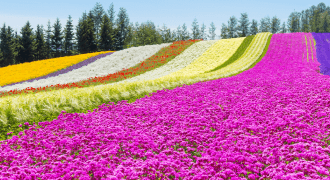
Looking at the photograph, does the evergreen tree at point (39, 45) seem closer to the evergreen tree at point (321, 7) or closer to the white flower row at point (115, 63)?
the white flower row at point (115, 63)

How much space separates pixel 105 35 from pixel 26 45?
2292 cm

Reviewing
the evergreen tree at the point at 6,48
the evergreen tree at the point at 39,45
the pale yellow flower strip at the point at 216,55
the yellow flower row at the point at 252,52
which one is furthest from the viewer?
the evergreen tree at the point at 6,48

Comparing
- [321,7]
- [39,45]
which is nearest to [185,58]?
[39,45]

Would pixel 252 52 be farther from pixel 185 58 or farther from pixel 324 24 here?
pixel 324 24

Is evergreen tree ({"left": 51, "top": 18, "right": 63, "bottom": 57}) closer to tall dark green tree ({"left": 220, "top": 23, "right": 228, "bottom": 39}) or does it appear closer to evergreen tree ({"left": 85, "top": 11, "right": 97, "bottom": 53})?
evergreen tree ({"left": 85, "top": 11, "right": 97, "bottom": 53})

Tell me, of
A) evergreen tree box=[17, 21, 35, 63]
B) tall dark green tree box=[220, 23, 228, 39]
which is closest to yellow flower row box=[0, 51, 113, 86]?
evergreen tree box=[17, 21, 35, 63]

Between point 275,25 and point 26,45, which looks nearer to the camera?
point 26,45

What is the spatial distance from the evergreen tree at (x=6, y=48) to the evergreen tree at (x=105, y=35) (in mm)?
30725

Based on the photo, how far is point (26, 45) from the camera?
64.1 m

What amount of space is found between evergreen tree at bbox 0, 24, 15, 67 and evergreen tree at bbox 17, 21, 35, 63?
408 inches

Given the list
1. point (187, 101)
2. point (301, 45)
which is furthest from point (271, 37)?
point (187, 101)

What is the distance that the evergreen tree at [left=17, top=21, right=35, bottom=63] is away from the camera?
209 ft

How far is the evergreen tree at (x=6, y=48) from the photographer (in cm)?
7131

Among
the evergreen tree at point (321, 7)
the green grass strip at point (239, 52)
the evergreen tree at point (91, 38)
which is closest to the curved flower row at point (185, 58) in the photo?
the green grass strip at point (239, 52)
